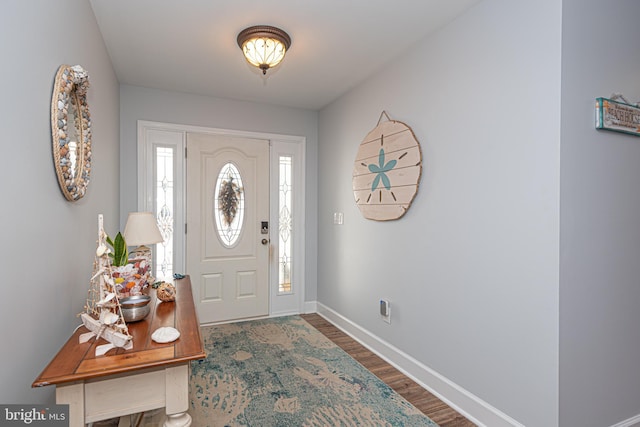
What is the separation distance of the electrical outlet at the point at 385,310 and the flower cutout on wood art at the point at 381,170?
95cm

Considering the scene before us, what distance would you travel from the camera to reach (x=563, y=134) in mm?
1632

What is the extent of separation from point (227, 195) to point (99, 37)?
5.97 ft

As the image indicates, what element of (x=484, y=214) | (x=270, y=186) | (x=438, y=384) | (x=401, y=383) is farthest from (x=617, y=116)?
(x=270, y=186)

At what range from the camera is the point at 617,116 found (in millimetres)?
1763

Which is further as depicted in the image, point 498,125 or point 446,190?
point 446,190

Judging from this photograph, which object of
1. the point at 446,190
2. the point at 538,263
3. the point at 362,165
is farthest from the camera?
the point at 362,165

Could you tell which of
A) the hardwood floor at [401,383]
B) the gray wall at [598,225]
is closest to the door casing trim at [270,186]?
the hardwood floor at [401,383]

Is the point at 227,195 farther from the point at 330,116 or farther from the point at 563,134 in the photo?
the point at 563,134

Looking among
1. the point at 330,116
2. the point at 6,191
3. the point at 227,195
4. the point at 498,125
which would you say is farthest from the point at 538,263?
the point at 227,195

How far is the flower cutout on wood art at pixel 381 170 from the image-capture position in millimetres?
2781

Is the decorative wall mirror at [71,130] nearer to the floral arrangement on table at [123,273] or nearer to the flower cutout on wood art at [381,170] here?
the floral arrangement on table at [123,273]

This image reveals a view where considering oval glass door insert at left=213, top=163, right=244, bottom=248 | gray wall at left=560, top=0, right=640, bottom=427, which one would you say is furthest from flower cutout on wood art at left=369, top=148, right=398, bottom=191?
oval glass door insert at left=213, top=163, right=244, bottom=248

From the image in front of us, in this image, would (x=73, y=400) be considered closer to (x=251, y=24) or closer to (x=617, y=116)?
(x=251, y=24)

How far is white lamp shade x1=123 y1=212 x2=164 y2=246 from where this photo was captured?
2.12 meters
